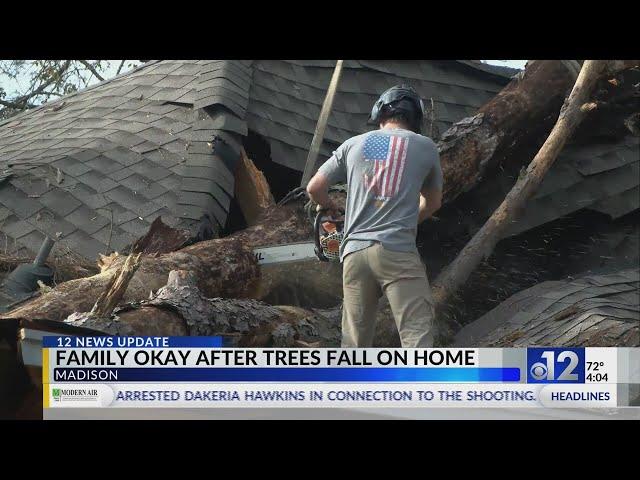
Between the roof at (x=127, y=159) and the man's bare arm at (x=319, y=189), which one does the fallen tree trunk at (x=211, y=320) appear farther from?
the roof at (x=127, y=159)

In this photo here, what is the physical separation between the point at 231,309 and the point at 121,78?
3.50m

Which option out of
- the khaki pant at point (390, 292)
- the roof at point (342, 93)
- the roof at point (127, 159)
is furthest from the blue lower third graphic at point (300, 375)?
the roof at point (342, 93)

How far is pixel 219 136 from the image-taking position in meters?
5.49

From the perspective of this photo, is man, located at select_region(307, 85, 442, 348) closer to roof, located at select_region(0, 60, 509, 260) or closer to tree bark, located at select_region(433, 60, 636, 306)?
tree bark, located at select_region(433, 60, 636, 306)

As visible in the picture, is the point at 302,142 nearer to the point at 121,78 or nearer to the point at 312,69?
the point at 312,69

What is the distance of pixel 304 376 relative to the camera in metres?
3.37

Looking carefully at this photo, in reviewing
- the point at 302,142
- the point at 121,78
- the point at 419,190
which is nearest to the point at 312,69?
the point at 302,142

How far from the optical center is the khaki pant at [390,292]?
11.5ft

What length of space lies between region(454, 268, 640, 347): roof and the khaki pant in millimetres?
843

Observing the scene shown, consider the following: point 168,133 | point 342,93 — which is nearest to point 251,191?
point 168,133

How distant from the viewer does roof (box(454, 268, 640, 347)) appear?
Result: 164 inches

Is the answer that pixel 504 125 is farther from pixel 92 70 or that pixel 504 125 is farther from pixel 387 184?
pixel 92 70

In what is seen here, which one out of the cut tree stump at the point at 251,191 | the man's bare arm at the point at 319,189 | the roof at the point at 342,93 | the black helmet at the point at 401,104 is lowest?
the man's bare arm at the point at 319,189

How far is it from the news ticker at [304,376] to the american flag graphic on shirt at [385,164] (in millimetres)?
611
